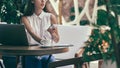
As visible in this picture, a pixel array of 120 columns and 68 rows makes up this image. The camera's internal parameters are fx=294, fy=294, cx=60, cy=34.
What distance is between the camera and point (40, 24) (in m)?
3.40

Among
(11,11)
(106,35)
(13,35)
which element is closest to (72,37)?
(11,11)

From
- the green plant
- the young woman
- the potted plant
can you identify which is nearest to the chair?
the young woman

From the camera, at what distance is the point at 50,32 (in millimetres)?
3348

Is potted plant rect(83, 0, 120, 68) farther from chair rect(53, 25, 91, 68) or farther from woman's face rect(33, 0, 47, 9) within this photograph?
Answer: chair rect(53, 25, 91, 68)

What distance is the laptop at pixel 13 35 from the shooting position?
271 centimetres

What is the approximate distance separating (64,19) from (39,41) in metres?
2.75

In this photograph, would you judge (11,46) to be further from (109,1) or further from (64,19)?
(64,19)

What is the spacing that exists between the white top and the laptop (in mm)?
363

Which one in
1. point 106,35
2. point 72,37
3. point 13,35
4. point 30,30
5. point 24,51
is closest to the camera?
point 106,35

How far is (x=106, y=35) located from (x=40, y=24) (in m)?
2.48

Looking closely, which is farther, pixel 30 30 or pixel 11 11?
pixel 11 11

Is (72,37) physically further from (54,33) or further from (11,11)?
(11,11)

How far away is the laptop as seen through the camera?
8.87 feet

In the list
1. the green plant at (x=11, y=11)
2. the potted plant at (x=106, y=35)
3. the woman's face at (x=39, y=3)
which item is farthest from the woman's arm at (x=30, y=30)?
the potted plant at (x=106, y=35)
